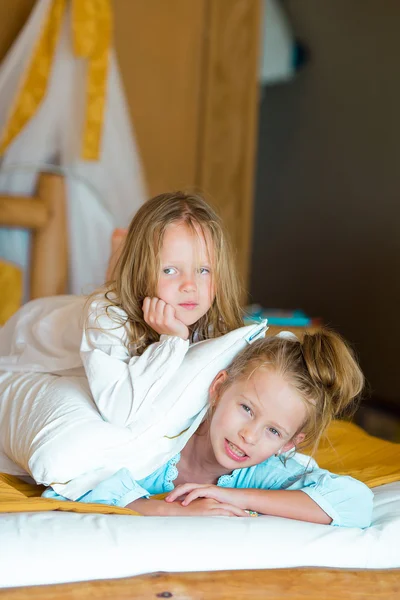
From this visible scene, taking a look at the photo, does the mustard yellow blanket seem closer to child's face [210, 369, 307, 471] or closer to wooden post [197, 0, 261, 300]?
child's face [210, 369, 307, 471]

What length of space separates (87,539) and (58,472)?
20 centimetres

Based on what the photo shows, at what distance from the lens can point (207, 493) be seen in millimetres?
1330

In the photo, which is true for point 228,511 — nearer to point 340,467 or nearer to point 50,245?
point 340,467

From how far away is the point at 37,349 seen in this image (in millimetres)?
1762

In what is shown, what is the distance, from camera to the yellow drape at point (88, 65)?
2.68 m

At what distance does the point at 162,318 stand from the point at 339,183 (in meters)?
3.18

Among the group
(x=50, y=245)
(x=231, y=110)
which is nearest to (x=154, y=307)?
(x=50, y=245)

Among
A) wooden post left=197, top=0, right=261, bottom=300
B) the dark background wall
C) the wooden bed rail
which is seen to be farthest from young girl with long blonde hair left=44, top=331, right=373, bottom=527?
the dark background wall

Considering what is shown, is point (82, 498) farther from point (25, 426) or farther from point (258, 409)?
point (258, 409)

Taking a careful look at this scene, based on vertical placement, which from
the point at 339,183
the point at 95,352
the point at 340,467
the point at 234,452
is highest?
the point at 339,183

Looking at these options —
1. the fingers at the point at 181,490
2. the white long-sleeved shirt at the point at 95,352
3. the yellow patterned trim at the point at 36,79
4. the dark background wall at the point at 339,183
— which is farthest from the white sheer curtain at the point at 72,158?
the dark background wall at the point at 339,183

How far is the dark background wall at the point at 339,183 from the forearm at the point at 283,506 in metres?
2.85

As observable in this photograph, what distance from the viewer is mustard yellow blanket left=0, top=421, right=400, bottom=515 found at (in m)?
1.23

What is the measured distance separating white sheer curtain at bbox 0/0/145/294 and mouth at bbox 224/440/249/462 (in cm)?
136
